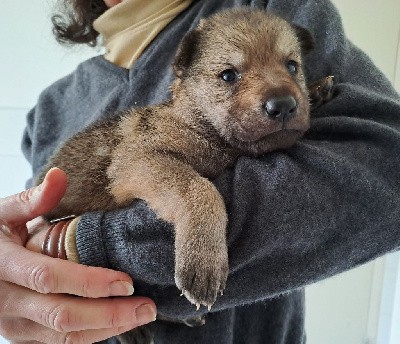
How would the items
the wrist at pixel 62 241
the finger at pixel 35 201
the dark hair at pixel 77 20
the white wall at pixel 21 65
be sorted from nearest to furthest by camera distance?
the wrist at pixel 62 241 < the finger at pixel 35 201 < the dark hair at pixel 77 20 < the white wall at pixel 21 65

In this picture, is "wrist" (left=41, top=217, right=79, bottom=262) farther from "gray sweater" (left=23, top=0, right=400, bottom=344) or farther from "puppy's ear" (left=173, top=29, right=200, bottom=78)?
"puppy's ear" (left=173, top=29, right=200, bottom=78)

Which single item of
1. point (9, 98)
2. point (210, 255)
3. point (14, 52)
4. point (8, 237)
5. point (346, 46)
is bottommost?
point (9, 98)

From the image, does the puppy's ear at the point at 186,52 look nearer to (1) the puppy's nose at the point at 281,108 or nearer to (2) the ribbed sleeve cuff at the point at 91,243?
(1) the puppy's nose at the point at 281,108

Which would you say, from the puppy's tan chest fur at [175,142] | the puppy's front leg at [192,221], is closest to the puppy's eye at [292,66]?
the puppy's tan chest fur at [175,142]

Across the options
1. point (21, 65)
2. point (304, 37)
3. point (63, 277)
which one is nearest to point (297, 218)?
point (63, 277)

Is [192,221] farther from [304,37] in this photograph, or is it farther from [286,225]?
[304,37]

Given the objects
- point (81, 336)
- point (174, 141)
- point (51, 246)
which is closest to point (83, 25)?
point (174, 141)

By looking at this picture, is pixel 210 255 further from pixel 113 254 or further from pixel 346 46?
pixel 346 46
